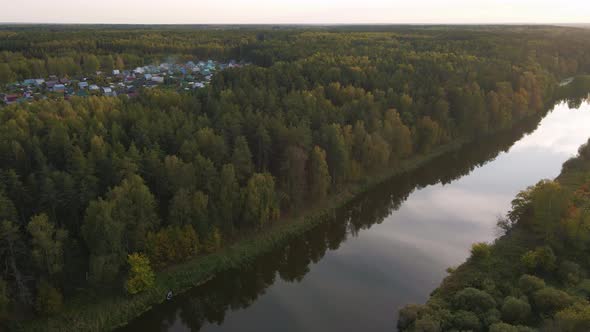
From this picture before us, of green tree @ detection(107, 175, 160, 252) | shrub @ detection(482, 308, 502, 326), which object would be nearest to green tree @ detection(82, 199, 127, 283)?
green tree @ detection(107, 175, 160, 252)

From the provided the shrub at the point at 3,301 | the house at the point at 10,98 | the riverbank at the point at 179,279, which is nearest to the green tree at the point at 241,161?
the riverbank at the point at 179,279

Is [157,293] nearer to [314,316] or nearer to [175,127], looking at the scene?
[314,316]

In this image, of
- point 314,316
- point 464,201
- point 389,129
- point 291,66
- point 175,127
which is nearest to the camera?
point 314,316

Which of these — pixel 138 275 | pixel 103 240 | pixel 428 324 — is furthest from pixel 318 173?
pixel 103 240

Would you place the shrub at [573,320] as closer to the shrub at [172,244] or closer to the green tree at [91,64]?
the shrub at [172,244]

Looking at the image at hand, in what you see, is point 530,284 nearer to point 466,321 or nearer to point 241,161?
point 466,321

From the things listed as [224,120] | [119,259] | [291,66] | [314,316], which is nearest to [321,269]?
[314,316]

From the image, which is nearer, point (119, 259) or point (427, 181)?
point (119, 259)

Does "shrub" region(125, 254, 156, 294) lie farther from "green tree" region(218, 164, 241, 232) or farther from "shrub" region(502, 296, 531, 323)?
"shrub" region(502, 296, 531, 323)
